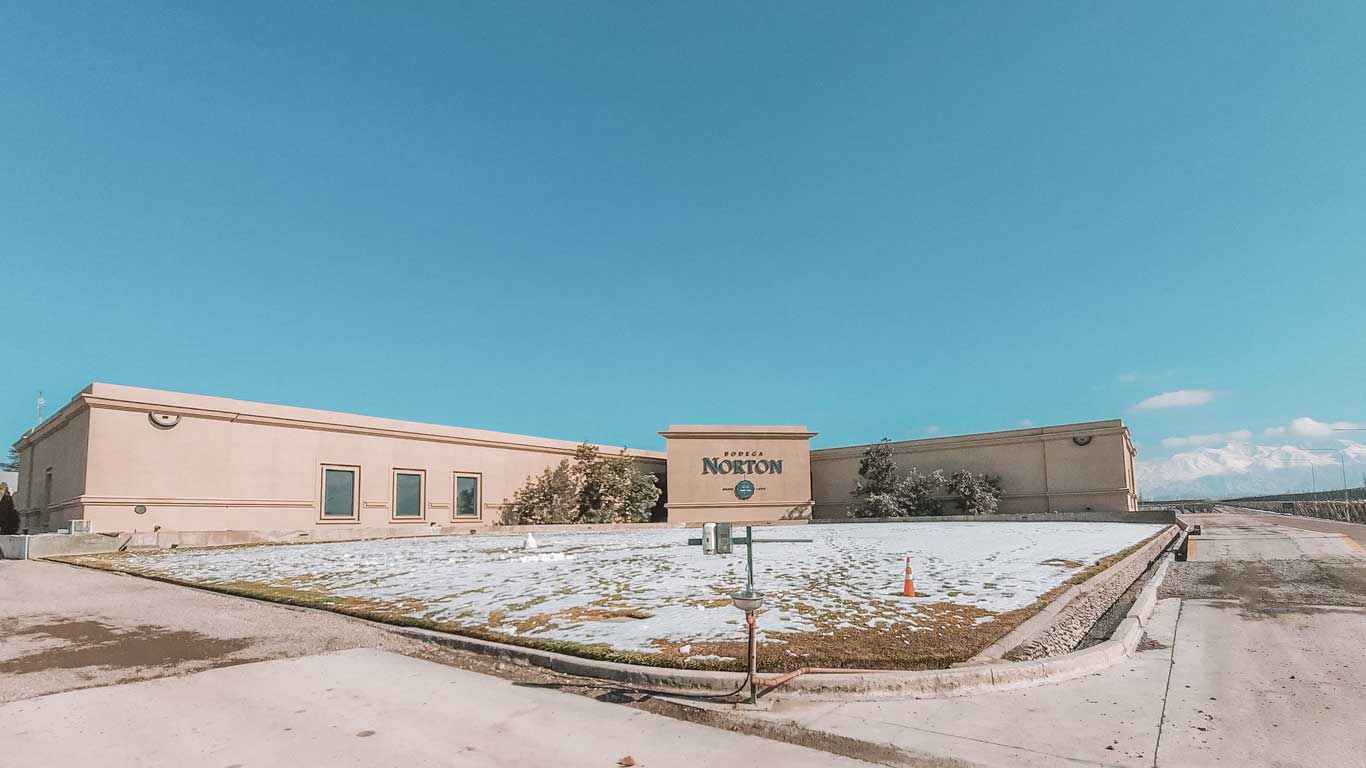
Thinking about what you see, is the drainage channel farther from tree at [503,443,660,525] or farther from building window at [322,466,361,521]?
building window at [322,466,361,521]

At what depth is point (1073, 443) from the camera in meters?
47.4

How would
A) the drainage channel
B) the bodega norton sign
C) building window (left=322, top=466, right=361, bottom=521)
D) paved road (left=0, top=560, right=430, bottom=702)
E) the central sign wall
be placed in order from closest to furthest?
paved road (left=0, top=560, right=430, bottom=702), the drainage channel, building window (left=322, top=466, right=361, bottom=521), the central sign wall, the bodega norton sign

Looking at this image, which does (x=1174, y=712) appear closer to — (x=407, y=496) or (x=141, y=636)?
(x=141, y=636)

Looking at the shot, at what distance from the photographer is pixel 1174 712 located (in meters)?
6.34

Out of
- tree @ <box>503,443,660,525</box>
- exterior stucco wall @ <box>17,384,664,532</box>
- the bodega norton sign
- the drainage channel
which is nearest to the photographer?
the drainage channel

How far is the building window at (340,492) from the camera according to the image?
3966 cm

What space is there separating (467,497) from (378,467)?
593cm

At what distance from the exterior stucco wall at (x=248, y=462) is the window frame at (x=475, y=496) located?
0.46 ft

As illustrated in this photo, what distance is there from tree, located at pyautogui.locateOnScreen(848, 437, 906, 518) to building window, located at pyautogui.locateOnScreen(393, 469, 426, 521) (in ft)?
93.1

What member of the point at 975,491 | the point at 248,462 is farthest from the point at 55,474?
the point at 975,491

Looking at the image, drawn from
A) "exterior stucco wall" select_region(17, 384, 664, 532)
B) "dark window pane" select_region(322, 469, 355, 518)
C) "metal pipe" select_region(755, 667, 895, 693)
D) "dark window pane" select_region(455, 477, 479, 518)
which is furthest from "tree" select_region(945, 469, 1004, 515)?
"metal pipe" select_region(755, 667, 895, 693)

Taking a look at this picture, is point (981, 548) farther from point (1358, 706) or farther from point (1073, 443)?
point (1073, 443)

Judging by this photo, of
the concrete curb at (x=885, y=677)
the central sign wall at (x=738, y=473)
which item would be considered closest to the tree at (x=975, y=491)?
the central sign wall at (x=738, y=473)

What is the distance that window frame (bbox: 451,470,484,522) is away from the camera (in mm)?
44812
